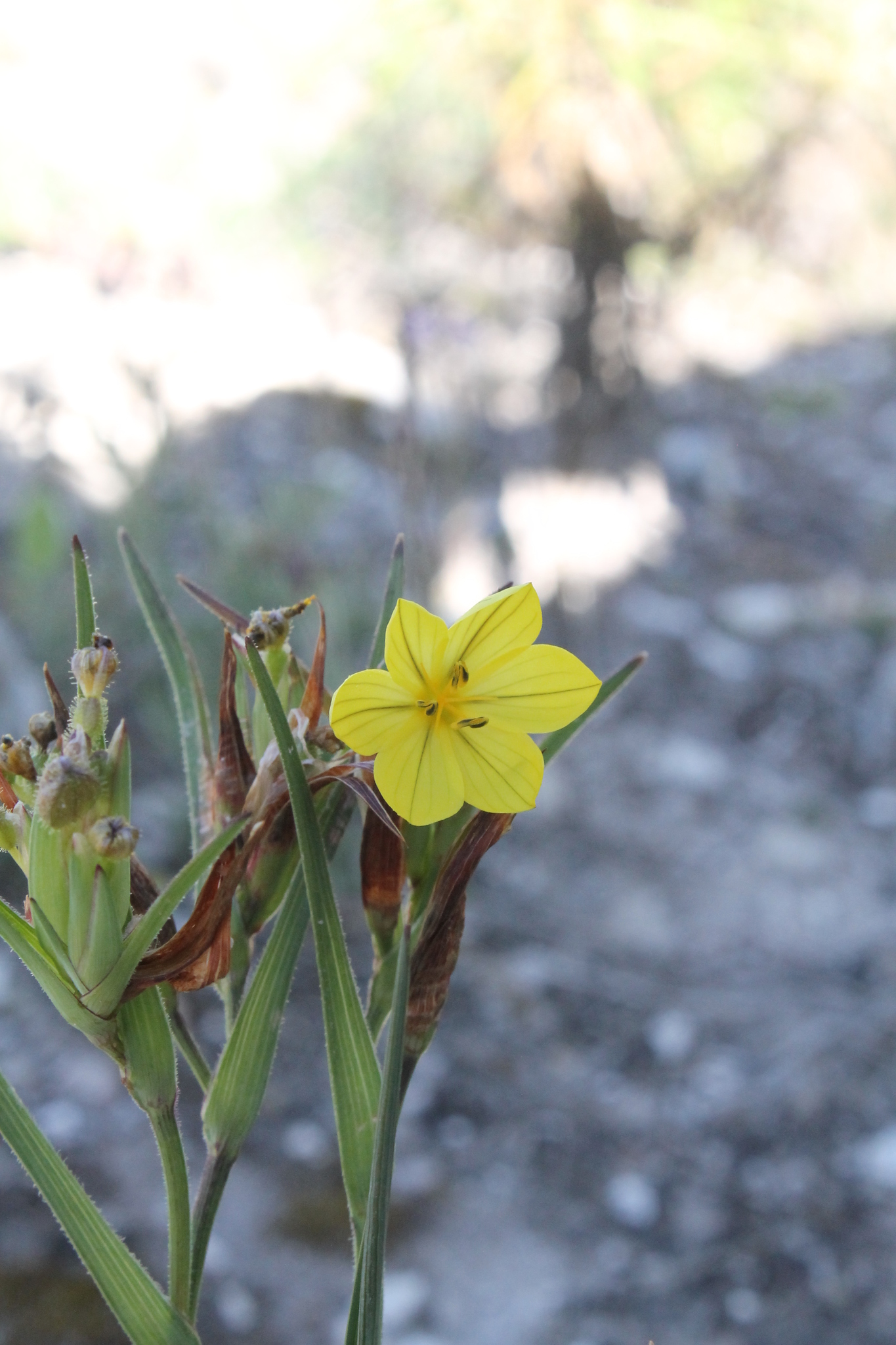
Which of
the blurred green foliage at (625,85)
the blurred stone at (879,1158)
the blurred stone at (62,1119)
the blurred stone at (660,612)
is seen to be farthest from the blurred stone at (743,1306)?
the blurred green foliage at (625,85)

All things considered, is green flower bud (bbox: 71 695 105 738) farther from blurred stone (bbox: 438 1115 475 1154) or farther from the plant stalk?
blurred stone (bbox: 438 1115 475 1154)

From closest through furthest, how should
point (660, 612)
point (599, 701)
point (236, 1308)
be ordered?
1. point (599, 701)
2. point (236, 1308)
3. point (660, 612)

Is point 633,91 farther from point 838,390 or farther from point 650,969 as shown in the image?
point 838,390

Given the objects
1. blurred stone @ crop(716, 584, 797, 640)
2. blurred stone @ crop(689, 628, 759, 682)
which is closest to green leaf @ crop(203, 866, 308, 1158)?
blurred stone @ crop(689, 628, 759, 682)

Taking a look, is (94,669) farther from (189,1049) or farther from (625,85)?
(625,85)

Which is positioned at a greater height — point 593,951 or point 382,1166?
point 593,951

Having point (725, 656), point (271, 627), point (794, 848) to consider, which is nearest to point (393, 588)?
point (271, 627)

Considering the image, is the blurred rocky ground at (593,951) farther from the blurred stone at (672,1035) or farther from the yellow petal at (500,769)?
the yellow petal at (500,769)
